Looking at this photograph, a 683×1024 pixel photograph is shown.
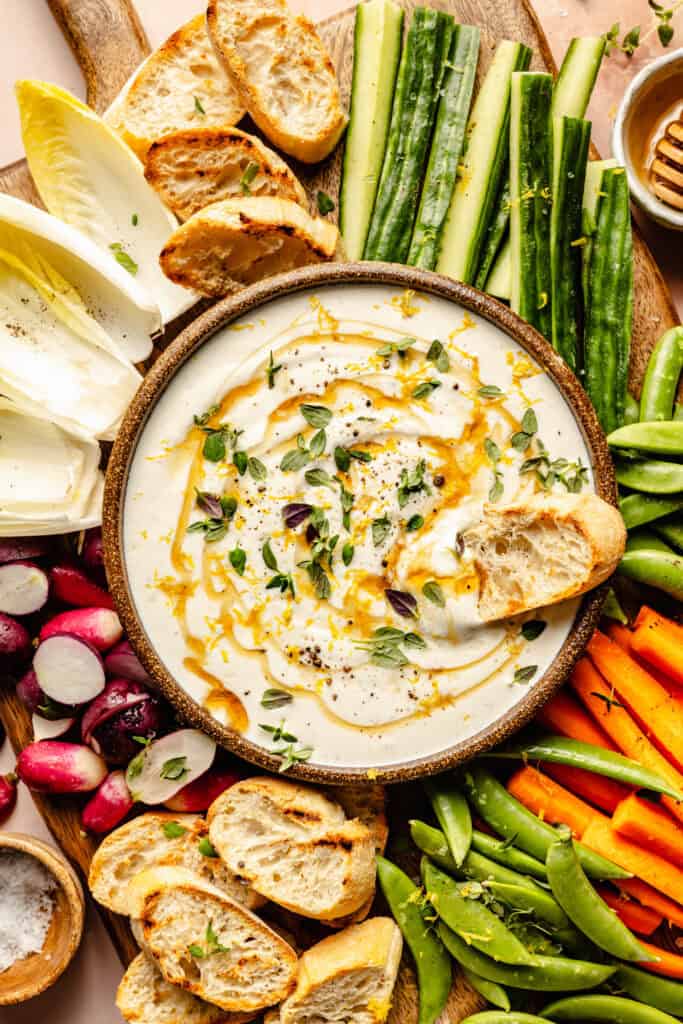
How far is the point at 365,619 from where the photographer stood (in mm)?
2855

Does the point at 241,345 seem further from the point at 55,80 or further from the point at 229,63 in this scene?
the point at 55,80

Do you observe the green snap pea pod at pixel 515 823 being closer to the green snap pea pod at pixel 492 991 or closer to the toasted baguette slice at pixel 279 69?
the green snap pea pod at pixel 492 991

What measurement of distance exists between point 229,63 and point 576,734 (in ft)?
7.41

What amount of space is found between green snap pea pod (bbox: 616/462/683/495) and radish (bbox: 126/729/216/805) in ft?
4.81

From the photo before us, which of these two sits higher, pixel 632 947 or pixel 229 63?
pixel 229 63

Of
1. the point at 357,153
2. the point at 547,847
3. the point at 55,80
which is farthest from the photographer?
the point at 55,80

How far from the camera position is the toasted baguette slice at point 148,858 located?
124 inches

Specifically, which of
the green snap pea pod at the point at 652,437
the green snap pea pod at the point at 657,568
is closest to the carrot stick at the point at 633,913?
the green snap pea pod at the point at 657,568

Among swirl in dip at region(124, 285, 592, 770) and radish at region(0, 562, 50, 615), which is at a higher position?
swirl in dip at region(124, 285, 592, 770)

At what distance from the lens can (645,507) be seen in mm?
3160

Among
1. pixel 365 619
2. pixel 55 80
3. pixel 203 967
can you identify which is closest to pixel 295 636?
pixel 365 619

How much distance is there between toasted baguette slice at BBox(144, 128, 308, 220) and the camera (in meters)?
3.12

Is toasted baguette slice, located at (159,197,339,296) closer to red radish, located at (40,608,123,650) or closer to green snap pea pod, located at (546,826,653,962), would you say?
red radish, located at (40,608,123,650)

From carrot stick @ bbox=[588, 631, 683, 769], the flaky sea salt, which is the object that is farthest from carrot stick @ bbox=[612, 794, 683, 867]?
the flaky sea salt
